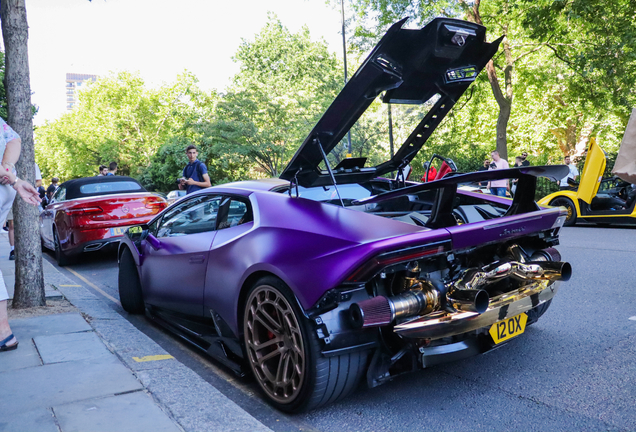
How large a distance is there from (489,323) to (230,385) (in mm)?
1739

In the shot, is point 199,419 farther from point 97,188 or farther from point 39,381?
point 97,188

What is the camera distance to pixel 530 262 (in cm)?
335

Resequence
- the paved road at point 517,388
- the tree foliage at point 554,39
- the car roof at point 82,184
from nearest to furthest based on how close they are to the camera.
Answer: the paved road at point 517,388 < the car roof at point 82,184 < the tree foliage at point 554,39

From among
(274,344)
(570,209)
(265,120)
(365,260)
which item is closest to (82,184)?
(274,344)

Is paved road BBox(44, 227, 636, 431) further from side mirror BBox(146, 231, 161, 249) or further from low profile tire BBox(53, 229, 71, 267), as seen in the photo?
low profile tire BBox(53, 229, 71, 267)

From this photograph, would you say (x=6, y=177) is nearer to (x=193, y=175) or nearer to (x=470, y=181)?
(x=470, y=181)

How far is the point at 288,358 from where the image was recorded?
292 centimetres

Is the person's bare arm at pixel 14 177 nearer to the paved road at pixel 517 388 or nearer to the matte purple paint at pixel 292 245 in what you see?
the matte purple paint at pixel 292 245

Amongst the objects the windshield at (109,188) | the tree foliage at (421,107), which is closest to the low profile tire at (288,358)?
the tree foliage at (421,107)

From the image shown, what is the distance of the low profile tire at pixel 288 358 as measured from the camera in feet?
8.91

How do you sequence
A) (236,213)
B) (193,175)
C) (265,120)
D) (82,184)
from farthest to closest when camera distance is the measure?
(265,120) → (82,184) → (193,175) → (236,213)

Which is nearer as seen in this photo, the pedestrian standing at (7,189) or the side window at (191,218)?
the pedestrian standing at (7,189)

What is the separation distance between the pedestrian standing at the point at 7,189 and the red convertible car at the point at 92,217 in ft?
14.4

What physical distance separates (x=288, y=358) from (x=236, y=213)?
1.16 meters
